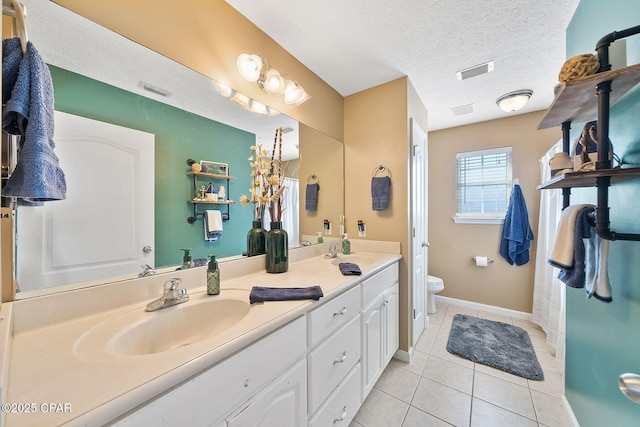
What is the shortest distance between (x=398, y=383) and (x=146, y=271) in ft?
5.95

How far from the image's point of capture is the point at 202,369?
60 cm

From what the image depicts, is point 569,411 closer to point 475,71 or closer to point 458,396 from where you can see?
point 458,396

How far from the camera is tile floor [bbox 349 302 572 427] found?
1410 mm

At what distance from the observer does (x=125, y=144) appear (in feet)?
3.20

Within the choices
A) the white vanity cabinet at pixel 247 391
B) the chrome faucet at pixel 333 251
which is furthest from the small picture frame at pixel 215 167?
the chrome faucet at pixel 333 251

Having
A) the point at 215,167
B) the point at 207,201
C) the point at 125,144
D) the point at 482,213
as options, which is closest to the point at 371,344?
the point at 207,201

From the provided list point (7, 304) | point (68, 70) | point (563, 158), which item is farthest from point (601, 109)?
point (7, 304)

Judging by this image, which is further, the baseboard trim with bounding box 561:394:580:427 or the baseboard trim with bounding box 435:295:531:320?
the baseboard trim with bounding box 435:295:531:320

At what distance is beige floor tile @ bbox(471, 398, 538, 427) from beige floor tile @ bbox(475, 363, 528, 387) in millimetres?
336

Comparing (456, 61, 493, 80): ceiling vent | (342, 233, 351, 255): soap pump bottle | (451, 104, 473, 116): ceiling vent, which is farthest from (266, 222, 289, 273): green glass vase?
(451, 104, 473, 116): ceiling vent

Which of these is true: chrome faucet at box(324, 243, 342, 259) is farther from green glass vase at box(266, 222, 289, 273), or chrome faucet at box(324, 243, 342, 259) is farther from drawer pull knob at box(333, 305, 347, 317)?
drawer pull knob at box(333, 305, 347, 317)

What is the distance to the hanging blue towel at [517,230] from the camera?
8.41 feet

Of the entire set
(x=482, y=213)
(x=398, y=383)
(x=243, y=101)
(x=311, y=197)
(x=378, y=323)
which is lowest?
(x=398, y=383)

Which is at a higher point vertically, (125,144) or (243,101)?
(243,101)
